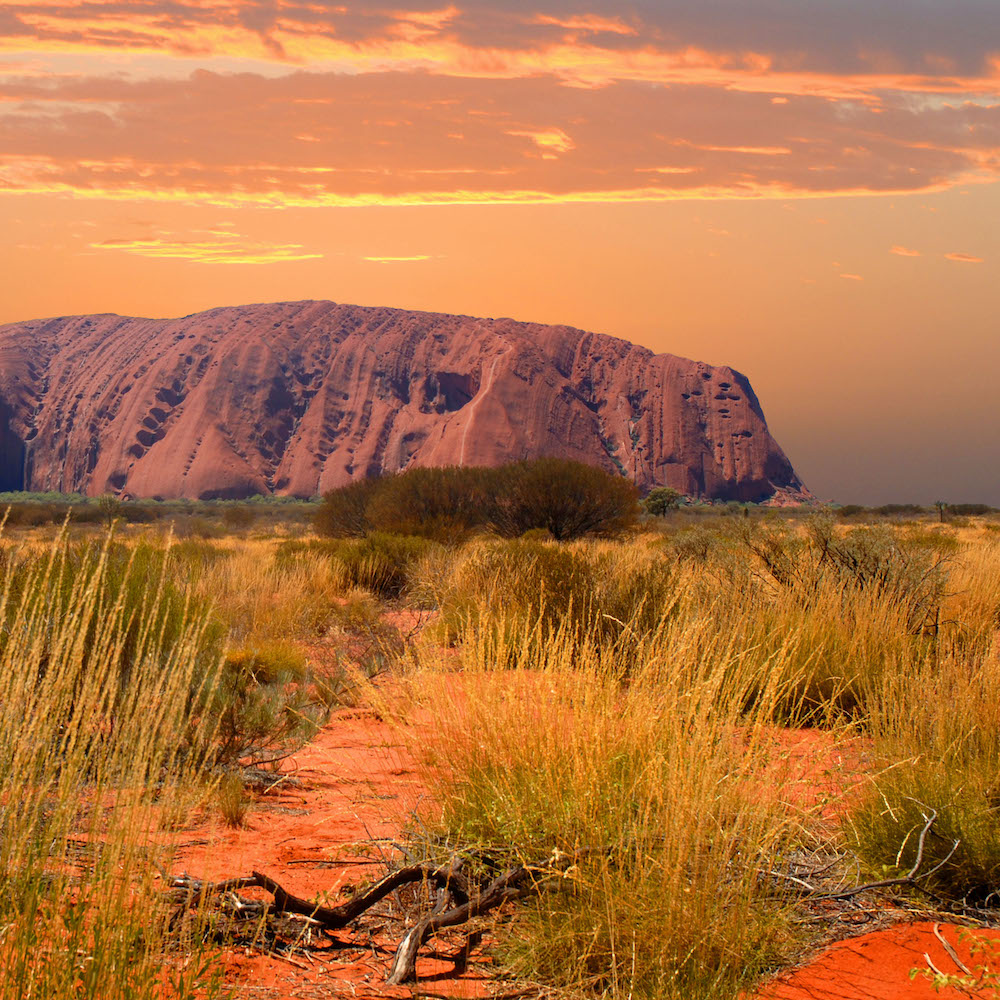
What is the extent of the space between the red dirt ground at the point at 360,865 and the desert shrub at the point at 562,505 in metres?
17.9

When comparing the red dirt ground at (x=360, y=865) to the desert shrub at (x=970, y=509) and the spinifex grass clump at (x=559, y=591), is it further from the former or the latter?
the desert shrub at (x=970, y=509)

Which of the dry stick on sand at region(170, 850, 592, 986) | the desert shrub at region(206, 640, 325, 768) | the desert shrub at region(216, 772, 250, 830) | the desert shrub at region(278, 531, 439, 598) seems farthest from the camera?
the desert shrub at region(278, 531, 439, 598)

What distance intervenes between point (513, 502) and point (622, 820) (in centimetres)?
2176

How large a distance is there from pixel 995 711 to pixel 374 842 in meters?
3.48

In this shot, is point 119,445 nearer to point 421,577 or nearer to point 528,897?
point 421,577

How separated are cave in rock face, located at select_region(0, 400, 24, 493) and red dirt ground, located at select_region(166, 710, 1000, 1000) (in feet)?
421

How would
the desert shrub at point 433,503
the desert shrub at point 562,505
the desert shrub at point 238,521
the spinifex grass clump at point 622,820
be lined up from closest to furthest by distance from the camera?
the spinifex grass clump at point 622,820, the desert shrub at point 433,503, the desert shrub at point 562,505, the desert shrub at point 238,521

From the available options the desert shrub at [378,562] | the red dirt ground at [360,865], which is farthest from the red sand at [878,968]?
the desert shrub at [378,562]

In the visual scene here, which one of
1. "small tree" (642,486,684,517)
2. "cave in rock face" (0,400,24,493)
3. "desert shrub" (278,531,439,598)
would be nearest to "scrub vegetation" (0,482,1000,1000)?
"desert shrub" (278,531,439,598)

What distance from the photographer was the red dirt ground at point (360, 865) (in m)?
3.13

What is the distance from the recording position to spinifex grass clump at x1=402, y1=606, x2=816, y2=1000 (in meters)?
3.11

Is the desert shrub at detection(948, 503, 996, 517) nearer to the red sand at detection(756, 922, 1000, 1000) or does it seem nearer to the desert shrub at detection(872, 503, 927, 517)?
the desert shrub at detection(872, 503, 927, 517)

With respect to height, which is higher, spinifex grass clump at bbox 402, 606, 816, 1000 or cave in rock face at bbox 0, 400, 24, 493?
spinifex grass clump at bbox 402, 606, 816, 1000

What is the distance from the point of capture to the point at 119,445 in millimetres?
112688
